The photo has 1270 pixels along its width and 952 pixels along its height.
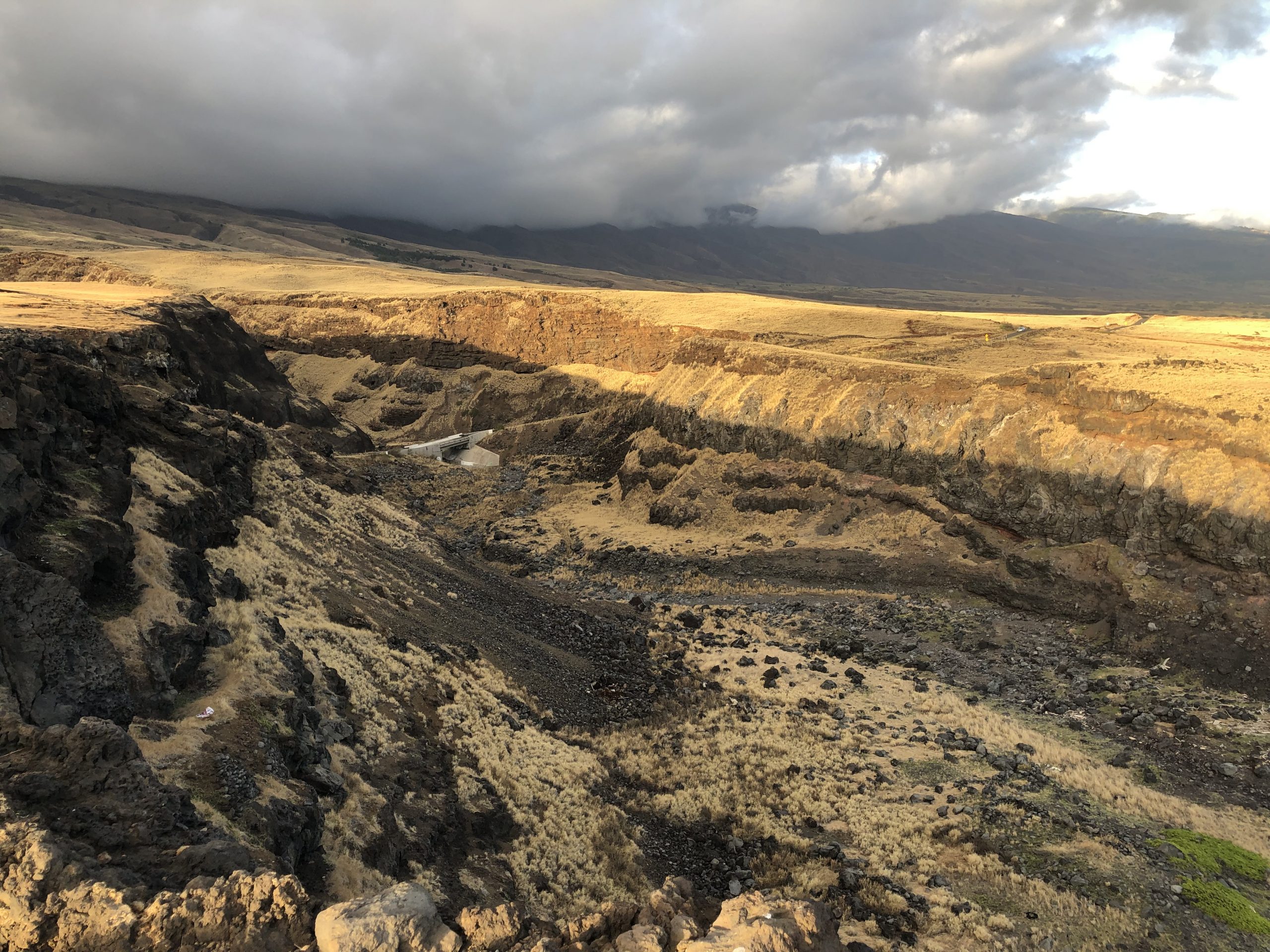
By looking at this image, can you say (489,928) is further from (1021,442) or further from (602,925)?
(1021,442)

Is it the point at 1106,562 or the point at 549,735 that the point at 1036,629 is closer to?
the point at 1106,562

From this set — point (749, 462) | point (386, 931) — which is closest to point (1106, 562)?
point (749, 462)

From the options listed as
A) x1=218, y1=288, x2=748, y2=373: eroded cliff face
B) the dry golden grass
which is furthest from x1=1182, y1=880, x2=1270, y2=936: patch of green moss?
x1=218, y1=288, x2=748, y2=373: eroded cliff face

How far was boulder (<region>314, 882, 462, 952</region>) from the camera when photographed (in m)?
4.95

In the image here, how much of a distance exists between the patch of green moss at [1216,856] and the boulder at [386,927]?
1192cm

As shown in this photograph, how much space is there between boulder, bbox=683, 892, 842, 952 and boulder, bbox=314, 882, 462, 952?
1985mm

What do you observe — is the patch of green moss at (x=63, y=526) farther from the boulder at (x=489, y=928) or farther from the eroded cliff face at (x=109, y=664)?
the boulder at (x=489, y=928)

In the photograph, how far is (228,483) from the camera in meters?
18.3

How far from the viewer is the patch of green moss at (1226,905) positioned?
32.6ft

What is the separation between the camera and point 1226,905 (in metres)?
10.3

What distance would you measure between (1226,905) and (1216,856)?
1253 millimetres

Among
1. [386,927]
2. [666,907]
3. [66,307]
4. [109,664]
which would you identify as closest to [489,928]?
[386,927]

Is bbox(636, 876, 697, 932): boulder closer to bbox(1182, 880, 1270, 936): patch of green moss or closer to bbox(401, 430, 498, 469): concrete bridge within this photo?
bbox(1182, 880, 1270, 936): patch of green moss

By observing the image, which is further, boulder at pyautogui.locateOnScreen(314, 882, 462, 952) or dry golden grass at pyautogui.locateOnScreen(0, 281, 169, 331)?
dry golden grass at pyautogui.locateOnScreen(0, 281, 169, 331)
